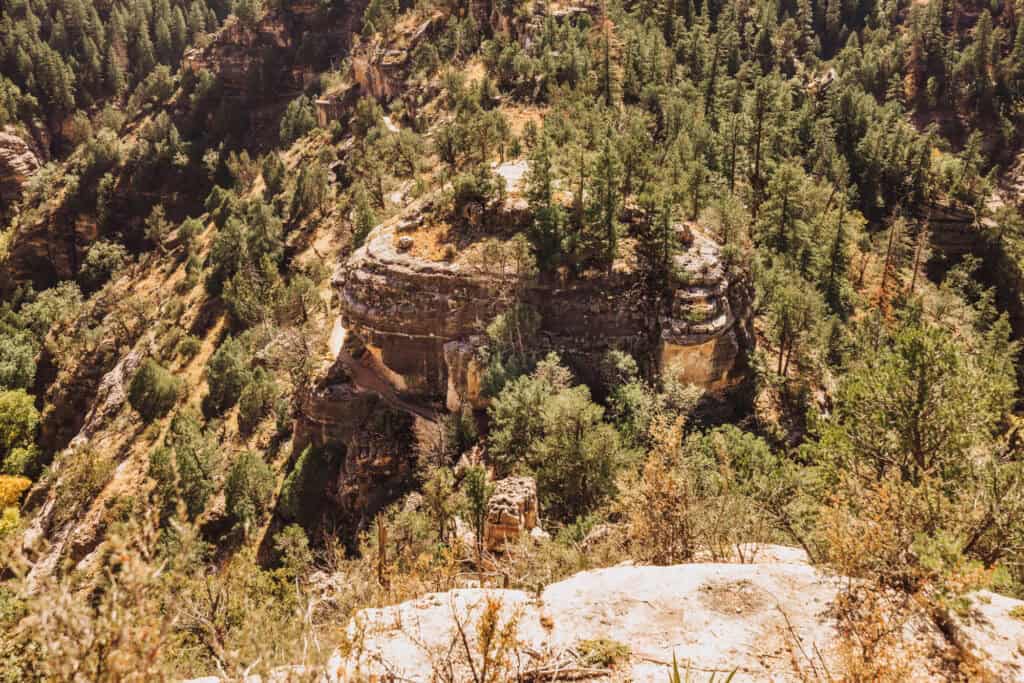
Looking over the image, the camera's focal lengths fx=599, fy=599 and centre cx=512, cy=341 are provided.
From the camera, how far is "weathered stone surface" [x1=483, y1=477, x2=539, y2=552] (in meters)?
26.9

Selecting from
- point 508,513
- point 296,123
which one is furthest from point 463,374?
point 296,123

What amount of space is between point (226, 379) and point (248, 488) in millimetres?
17348

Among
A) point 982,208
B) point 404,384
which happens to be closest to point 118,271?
point 404,384

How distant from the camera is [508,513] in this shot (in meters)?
27.0

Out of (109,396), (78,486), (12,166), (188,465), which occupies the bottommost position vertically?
(109,396)

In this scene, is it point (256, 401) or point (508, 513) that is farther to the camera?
point (256, 401)

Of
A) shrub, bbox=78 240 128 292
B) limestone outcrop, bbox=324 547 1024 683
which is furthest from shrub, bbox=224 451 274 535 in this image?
shrub, bbox=78 240 128 292

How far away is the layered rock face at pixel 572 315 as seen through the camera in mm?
39406

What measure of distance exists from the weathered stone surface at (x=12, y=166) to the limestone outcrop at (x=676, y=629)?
442 feet

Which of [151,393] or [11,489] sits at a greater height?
[151,393]

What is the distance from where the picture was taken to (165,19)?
150 meters

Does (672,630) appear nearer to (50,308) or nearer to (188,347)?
(188,347)

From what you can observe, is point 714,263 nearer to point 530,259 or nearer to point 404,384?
point 530,259

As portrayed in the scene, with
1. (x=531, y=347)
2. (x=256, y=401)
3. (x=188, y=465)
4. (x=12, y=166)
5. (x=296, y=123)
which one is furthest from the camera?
(x=12, y=166)
